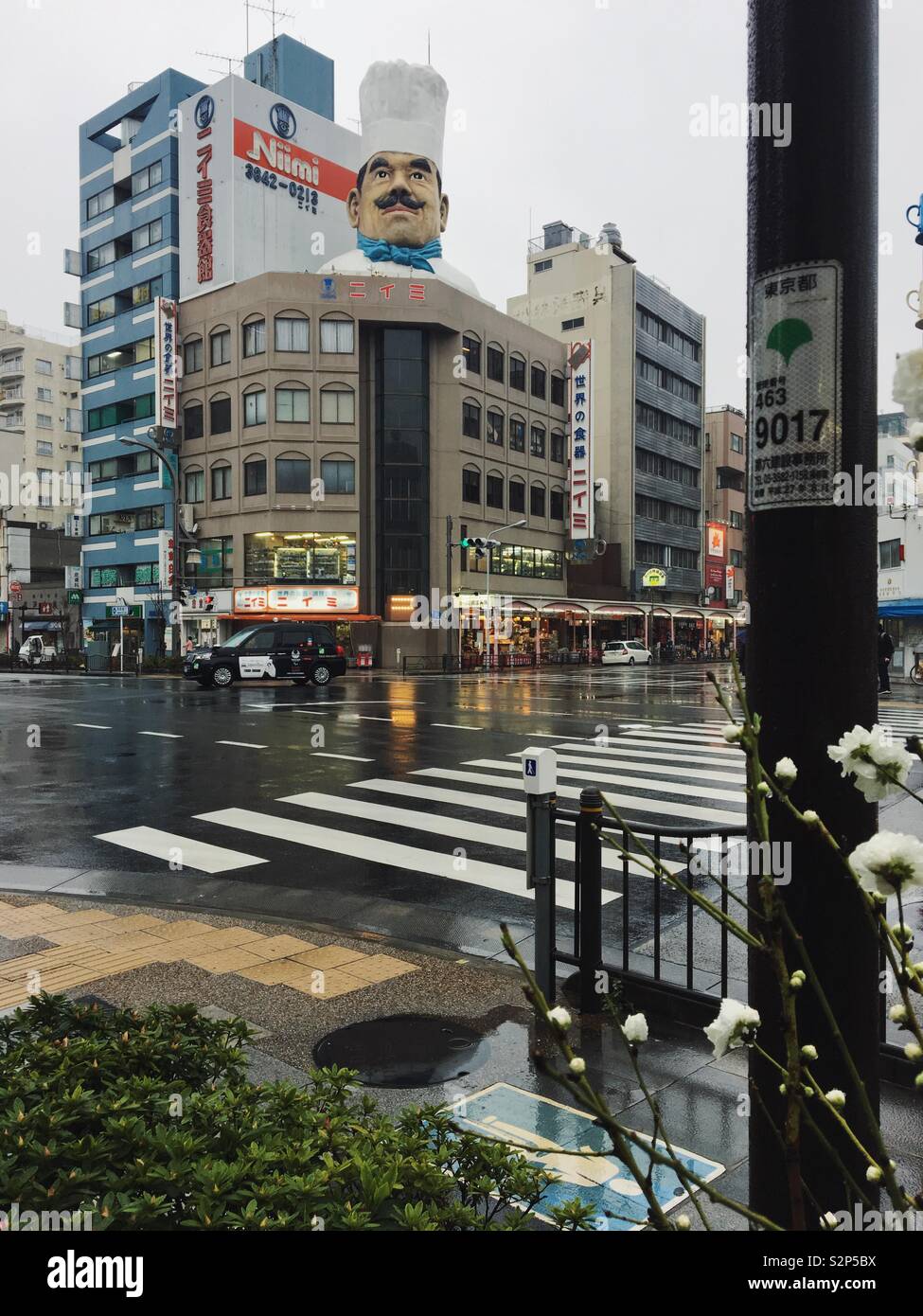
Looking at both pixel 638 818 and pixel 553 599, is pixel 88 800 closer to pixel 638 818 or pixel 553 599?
pixel 638 818

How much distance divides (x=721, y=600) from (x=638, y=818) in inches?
2963

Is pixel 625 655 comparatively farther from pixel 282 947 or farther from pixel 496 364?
pixel 282 947

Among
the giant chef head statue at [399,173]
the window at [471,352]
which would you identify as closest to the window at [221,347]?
the giant chef head statue at [399,173]

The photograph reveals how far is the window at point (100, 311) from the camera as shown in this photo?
62062mm

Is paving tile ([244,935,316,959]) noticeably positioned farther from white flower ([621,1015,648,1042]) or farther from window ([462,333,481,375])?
window ([462,333,481,375])

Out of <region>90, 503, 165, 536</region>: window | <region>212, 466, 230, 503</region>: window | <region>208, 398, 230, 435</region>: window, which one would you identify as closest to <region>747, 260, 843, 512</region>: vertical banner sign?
<region>212, 466, 230, 503</region>: window

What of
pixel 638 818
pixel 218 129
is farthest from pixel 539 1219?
pixel 218 129

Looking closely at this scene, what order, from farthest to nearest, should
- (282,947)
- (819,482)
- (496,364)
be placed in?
(496,364), (282,947), (819,482)

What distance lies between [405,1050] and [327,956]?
1.43 metres

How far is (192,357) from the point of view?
2121 inches

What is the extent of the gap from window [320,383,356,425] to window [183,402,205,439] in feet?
25.8

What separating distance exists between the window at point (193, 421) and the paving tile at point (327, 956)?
51.6 m

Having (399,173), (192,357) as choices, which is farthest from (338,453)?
(399,173)

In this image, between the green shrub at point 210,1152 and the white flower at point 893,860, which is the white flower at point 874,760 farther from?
the green shrub at point 210,1152
